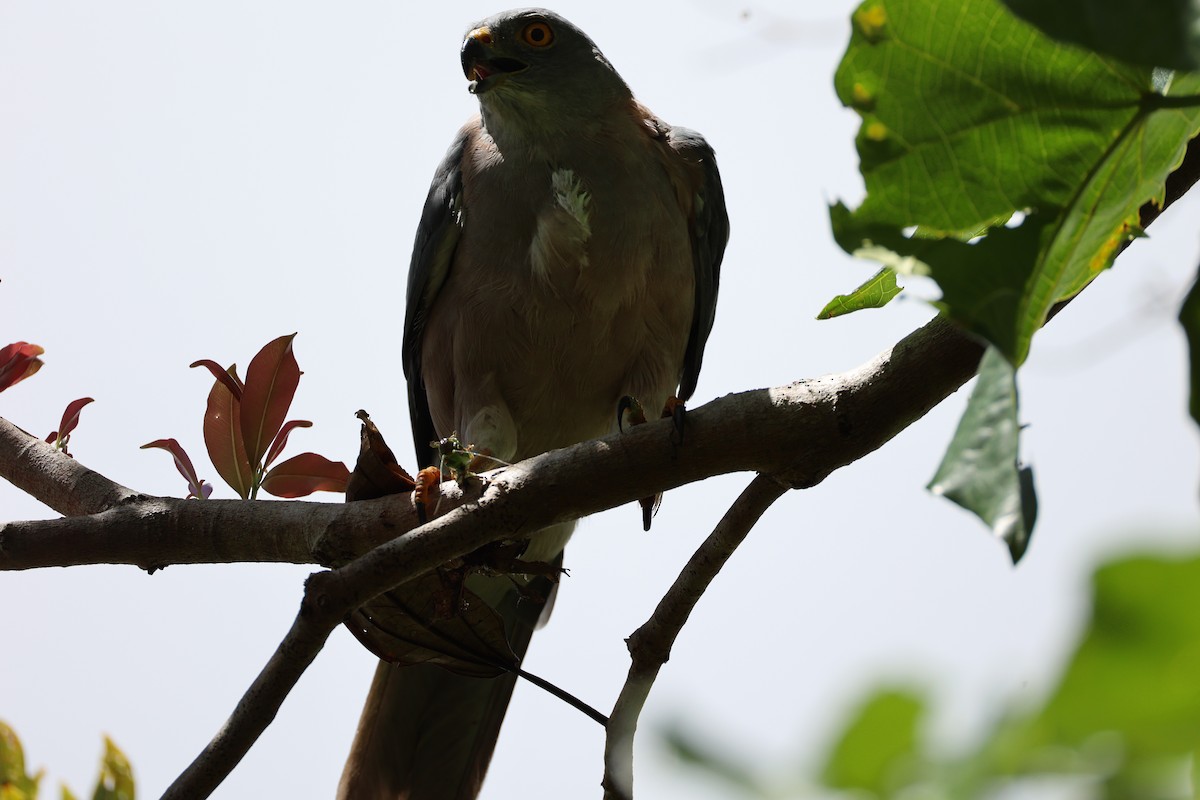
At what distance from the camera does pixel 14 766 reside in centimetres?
182

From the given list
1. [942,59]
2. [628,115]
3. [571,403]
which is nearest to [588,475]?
[942,59]

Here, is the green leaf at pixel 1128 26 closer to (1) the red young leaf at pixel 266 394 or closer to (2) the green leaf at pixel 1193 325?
(2) the green leaf at pixel 1193 325

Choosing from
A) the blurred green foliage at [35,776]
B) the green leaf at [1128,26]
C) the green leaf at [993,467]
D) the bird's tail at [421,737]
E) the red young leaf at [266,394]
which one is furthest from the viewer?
the bird's tail at [421,737]

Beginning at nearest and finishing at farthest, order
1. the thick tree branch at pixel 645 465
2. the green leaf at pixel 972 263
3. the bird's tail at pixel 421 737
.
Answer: the green leaf at pixel 972 263, the thick tree branch at pixel 645 465, the bird's tail at pixel 421 737

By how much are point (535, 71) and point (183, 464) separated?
2193 mm

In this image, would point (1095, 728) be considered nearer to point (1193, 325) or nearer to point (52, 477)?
point (1193, 325)

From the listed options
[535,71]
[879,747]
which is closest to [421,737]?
[535,71]

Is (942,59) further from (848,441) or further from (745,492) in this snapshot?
(745,492)

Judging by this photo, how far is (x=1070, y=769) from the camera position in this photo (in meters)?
0.45

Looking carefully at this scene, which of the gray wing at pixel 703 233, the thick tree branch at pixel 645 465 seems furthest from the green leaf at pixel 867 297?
the gray wing at pixel 703 233

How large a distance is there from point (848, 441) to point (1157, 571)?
2.08 meters

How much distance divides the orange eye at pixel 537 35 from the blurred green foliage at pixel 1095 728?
14.8 ft

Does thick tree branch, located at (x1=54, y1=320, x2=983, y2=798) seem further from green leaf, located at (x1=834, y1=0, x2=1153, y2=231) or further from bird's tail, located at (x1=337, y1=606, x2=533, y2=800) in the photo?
bird's tail, located at (x1=337, y1=606, x2=533, y2=800)

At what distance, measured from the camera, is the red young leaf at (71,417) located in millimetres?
3502
